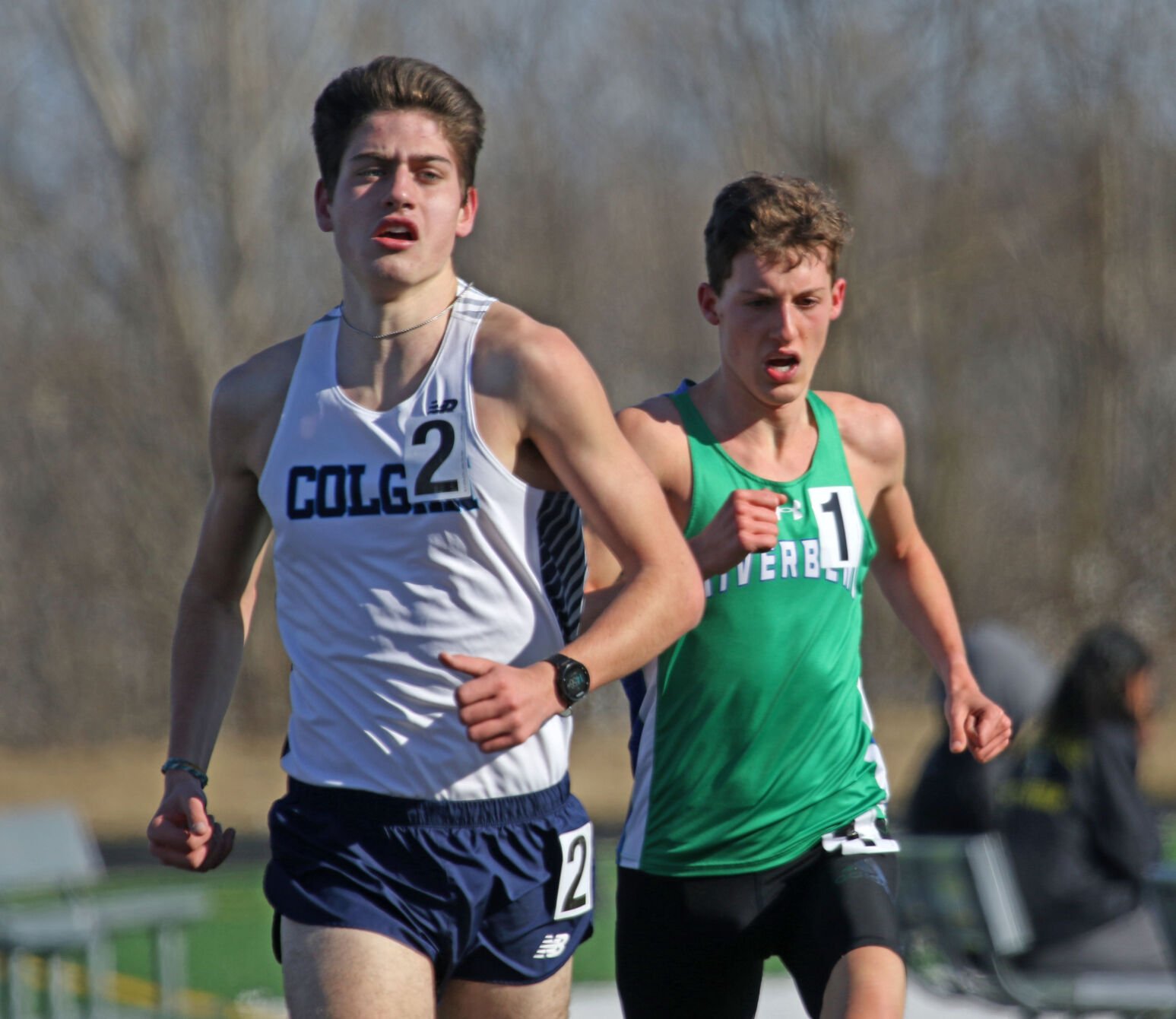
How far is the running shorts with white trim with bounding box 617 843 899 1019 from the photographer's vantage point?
11.5 feet

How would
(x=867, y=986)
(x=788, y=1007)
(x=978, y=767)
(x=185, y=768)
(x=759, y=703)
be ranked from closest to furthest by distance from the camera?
(x=185, y=768) < (x=867, y=986) < (x=759, y=703) < (x=978, y=767) < (x=788, y=1007)

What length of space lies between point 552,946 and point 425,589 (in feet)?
2.12

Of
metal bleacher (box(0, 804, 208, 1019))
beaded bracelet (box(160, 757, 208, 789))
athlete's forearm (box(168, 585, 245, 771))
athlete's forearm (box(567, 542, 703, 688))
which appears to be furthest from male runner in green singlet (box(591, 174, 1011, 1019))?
metal bleacher (box(0, 804, 208, 1019))

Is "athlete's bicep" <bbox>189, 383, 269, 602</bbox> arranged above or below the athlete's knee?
above

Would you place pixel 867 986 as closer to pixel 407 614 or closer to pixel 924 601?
pixel 924 601

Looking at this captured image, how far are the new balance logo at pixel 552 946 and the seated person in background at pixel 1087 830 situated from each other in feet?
11.2

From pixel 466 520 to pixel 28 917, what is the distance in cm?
417

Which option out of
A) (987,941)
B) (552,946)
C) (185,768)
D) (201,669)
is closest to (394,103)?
(201,669)

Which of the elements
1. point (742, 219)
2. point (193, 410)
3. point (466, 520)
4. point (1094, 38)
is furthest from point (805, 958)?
point (1094, 38)

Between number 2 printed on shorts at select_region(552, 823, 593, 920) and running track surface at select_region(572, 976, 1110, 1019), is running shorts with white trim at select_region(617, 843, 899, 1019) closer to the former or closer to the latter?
number 2 printed on shorts at select_region(552, 823, 593, 920)

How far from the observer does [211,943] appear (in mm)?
10062

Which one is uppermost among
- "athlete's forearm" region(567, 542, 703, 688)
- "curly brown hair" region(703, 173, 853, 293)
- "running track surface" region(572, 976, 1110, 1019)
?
"curly brown hair" region(703, 173, 853, 293)

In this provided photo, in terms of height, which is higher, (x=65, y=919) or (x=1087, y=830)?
(x=1087, y=830)

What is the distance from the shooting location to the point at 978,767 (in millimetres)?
7176
